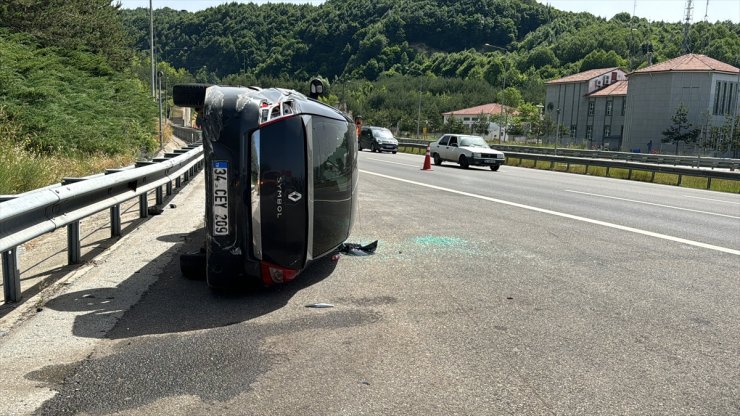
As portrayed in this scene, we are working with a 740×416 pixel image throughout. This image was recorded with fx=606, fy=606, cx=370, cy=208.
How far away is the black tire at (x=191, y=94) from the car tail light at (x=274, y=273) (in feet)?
5.40

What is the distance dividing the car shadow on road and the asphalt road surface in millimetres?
20

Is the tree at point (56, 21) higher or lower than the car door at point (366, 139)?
higher

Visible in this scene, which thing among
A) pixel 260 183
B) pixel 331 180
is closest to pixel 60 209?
pixel 260 183

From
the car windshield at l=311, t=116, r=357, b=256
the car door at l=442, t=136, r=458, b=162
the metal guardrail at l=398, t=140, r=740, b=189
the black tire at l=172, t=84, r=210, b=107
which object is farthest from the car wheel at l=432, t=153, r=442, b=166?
the black tire at l=172, t=84, r=210, b=107

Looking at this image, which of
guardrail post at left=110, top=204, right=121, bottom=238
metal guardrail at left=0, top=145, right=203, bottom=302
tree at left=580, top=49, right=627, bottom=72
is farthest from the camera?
tree at left=580, top=49, right=627, bottom=72

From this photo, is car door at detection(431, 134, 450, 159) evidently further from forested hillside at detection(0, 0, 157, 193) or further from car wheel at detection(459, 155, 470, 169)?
forested hillside at detection(0, 0, 157, 193)

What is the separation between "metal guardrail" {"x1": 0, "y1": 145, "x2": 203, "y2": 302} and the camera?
442 cm

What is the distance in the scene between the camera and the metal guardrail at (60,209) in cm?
442

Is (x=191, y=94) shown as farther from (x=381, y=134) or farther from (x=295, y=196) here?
(x=381, y=134)

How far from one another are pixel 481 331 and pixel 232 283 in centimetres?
201

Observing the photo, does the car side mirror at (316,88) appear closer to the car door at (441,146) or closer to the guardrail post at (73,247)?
the guardrail post at (73,247)

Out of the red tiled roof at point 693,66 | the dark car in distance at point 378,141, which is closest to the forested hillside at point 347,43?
the red tiled roof at point 693,66

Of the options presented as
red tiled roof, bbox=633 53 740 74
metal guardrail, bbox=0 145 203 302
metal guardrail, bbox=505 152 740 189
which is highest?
red tiled roof, bbox=633 53 740 74

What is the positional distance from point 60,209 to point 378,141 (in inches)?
1470
